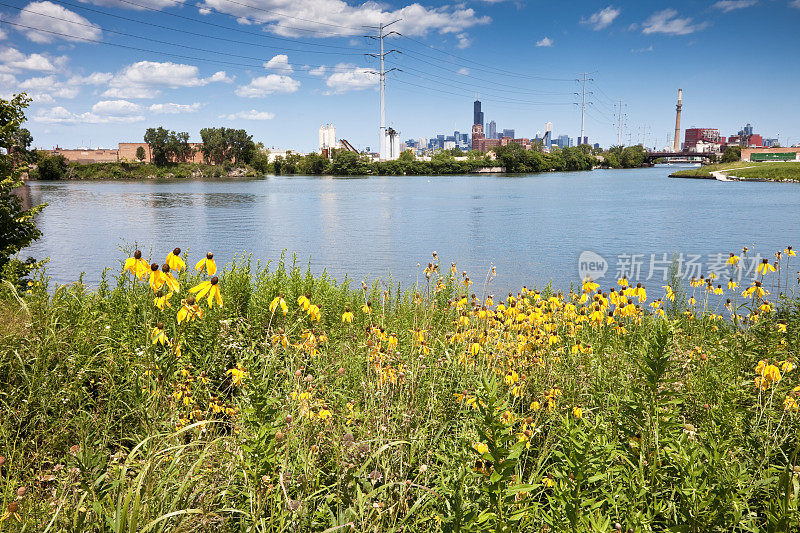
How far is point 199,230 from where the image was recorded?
1759cm

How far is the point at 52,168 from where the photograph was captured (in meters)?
64.6

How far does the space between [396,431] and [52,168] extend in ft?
256

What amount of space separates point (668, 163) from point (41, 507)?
165807 millimetres

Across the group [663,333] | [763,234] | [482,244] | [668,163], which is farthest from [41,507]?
[668,163]

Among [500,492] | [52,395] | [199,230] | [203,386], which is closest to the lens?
[500,492]

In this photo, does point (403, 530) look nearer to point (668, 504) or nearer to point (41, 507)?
point (668, 504)

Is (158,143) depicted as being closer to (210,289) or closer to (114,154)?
(114,154)

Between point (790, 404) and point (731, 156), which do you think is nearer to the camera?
point (790, 404)

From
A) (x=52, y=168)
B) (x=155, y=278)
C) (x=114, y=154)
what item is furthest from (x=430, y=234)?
(x=114, y=154)

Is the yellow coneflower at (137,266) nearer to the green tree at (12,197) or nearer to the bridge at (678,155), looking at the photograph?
the green tree at (12,197)

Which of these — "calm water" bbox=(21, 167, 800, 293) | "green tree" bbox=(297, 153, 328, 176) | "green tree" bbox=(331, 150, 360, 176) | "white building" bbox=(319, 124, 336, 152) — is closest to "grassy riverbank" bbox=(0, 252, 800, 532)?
"calm water" bbox=(21, 167, 800, 293)

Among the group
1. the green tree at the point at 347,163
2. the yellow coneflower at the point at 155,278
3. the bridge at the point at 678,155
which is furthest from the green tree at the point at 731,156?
the yellow coneflower at the point at 155,278

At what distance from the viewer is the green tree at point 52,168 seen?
2446 inches

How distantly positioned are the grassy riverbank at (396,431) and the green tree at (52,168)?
234ft
